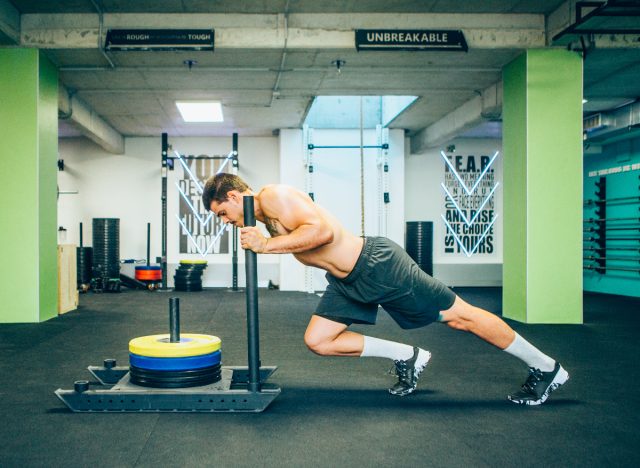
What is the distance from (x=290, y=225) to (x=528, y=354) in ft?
3.95

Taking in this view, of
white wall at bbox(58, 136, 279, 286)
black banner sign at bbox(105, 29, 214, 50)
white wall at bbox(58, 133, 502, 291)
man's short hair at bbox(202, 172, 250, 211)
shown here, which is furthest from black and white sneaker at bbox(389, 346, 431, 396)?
white wall at bbox(58, 136, 279, 286)

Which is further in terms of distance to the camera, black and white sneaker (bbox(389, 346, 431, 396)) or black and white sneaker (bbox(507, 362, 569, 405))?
black and white sneaker (bbox(389, 346, 431, 396))

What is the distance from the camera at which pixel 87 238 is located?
9.34 m

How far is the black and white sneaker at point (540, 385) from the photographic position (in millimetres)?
2455

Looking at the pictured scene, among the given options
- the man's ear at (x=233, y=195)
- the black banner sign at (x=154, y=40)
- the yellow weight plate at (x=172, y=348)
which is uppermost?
the black banner sign at (x=154, y=40)

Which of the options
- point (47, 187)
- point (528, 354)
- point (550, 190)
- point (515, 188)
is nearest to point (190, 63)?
point (47, 187)

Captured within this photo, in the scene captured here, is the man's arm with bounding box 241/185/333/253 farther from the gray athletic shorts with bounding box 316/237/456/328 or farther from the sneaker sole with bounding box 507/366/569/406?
the sneaker sole with bounding box 507/366/569/406

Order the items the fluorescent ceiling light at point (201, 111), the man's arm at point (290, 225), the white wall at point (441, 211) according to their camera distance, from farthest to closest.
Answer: the white wall at point (441, 211)
the fluorescent ceiling light at point (201, 111)
the man's arm at point (290, 225)

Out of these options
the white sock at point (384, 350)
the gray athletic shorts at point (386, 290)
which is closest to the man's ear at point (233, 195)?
the gray athletic shorts at point (386, 290)

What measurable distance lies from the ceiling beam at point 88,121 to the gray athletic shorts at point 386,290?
547 centimetres

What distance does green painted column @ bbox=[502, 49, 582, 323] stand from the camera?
16.6 feet

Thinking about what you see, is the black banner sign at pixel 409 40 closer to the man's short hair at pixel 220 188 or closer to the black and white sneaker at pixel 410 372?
the man's short hair at pixel 220 188

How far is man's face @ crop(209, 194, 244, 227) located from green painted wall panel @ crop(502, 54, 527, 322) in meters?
3.50

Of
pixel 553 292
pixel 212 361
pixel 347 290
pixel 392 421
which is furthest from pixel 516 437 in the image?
pixel 553 292
